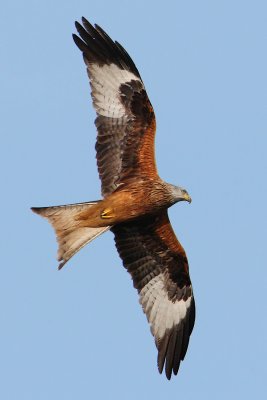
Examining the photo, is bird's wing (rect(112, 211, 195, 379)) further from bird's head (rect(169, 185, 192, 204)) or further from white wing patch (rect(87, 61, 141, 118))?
white wing patch (rect(87, 61, 141, 118))

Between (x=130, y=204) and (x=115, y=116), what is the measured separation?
1309 millimetres

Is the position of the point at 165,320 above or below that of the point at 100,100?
below

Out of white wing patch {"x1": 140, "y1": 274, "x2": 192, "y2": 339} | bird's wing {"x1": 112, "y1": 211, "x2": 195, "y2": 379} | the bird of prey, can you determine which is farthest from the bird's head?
white wing patch {"x1": 140, "y1": 274, "x2": 192, "y2": 339}

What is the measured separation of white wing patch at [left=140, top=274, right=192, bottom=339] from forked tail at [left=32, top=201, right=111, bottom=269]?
1.34 m

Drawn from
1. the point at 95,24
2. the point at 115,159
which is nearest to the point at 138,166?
the point at 115,159

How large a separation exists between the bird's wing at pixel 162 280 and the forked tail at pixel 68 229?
0.78 meters

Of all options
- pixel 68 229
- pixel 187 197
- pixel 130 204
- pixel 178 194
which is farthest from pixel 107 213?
pixel 187 197

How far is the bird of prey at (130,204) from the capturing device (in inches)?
531

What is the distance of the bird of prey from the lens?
1348 centimetres

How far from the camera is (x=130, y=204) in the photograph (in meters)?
13.5

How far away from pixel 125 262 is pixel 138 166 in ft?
4.99

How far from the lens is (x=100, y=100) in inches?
541

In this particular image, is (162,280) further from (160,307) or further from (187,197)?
(187,197)

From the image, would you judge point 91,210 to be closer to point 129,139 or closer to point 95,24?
point 129,139
